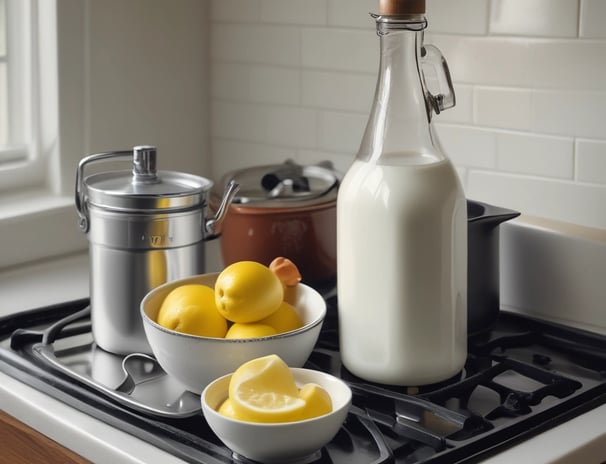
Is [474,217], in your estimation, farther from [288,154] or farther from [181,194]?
[288,154]

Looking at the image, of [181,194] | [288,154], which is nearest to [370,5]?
[288,154]

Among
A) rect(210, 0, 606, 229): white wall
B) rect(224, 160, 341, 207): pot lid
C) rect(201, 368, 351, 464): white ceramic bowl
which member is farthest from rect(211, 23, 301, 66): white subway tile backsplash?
rect(201, 368, 351, 464): white ceramic bowl

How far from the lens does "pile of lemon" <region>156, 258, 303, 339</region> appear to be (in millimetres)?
1154

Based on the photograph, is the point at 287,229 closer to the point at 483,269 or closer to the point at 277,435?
the point at 483,269

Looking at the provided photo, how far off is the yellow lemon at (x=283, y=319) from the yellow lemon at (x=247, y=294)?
0.01 metres

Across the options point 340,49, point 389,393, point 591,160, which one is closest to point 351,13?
point 340,49

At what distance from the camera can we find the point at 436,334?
1152 millimetres

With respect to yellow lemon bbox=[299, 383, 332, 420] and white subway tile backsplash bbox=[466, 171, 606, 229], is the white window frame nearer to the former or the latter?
white subway tile backsplash bbox=[466, 171, 606, 229]

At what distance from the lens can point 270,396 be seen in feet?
3.27

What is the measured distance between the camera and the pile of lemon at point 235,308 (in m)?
1.15

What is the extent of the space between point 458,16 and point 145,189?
61 centimetres

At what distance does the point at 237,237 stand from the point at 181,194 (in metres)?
0.26

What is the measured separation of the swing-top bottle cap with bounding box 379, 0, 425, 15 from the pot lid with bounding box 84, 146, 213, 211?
14.0 inches

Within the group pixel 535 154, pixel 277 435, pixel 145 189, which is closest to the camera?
pixel 277 435
